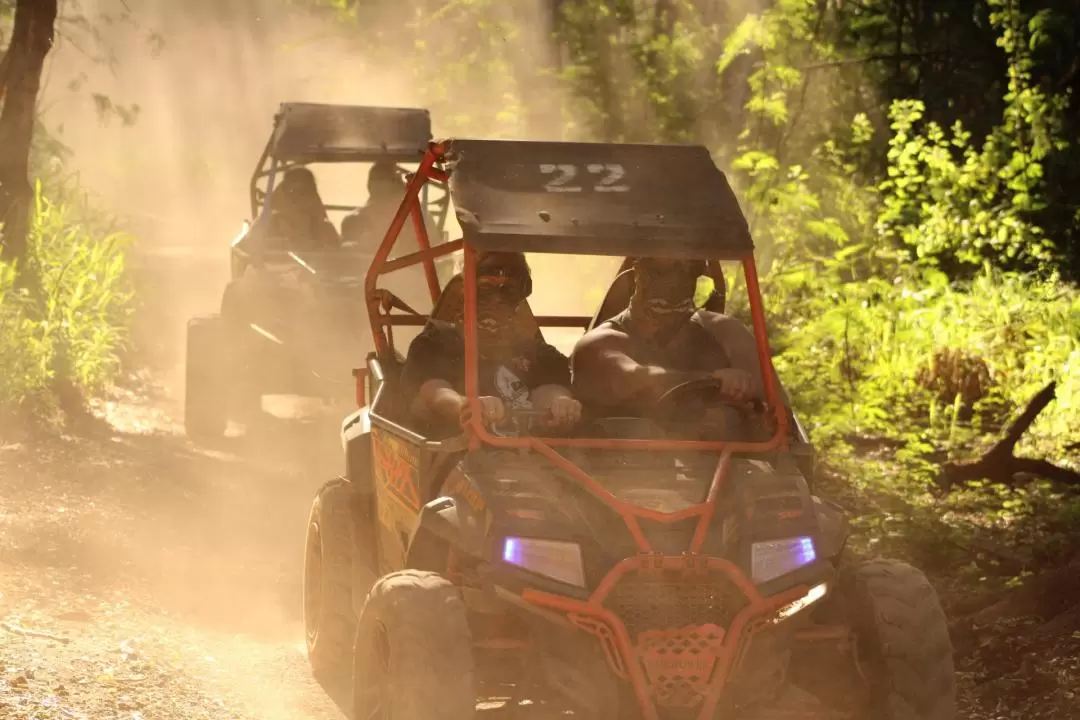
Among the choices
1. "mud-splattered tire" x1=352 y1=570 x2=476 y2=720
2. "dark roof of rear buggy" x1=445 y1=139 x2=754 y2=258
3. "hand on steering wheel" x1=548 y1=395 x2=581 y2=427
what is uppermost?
"dark roof of rear buggy" x1=445 y1=139 x2=754 y2=258

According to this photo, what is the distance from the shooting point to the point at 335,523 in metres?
6.01

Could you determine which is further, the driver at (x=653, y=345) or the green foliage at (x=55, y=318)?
the green foliage at (x=55, y=318)

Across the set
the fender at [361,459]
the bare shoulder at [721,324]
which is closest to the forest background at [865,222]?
the bare shoulder at [721,324]

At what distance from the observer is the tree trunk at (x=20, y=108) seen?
34.6 feet

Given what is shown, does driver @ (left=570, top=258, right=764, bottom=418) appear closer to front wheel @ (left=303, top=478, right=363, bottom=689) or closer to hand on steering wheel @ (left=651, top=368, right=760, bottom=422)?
hand on steering wheel @ (left=651, top=368, right=760, bottom=422)

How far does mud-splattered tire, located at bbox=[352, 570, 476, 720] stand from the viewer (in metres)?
4.21

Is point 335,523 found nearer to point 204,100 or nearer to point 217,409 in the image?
point 217,409

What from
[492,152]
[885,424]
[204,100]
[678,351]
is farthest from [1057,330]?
[204,100]

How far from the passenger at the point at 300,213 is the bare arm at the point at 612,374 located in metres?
6.77

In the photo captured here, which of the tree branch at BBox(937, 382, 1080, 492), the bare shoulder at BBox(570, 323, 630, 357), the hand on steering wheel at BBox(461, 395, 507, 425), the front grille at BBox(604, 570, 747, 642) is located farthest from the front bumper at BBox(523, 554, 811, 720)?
the tree branch at BBox(937, 382, 1080, 492)

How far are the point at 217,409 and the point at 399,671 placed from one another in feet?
23.4

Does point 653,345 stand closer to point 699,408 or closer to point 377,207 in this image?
point 699,408

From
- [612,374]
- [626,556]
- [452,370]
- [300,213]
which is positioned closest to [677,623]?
[626,556]

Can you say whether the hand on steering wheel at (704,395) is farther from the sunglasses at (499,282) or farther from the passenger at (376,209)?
the passenger at (376,209)
